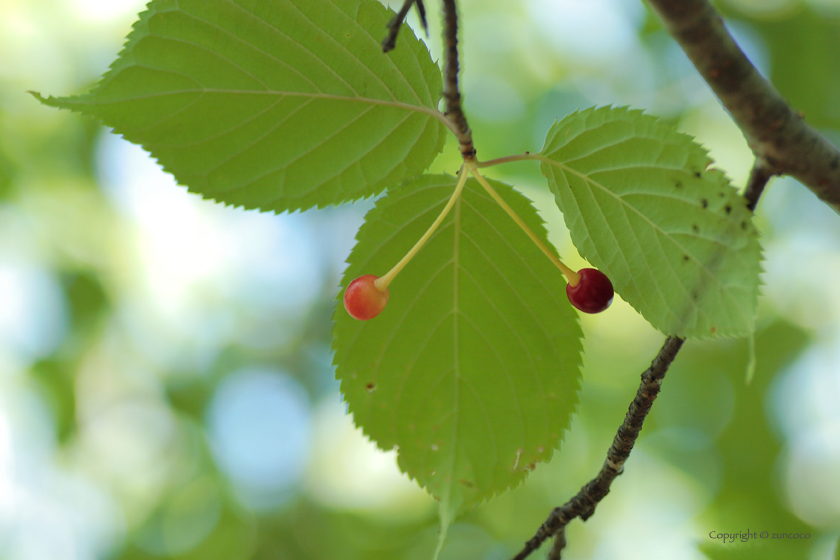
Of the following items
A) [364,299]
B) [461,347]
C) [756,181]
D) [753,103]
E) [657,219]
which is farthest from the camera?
[461,347]

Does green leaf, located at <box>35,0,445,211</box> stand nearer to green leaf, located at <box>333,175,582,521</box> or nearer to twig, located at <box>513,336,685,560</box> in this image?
green leaf, located at <box>333,175,582,521</box>

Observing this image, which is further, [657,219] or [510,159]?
[510,159]

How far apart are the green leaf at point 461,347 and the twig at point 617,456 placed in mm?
126

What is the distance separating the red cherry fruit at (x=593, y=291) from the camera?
41.8 inches

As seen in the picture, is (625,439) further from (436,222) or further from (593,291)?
(436,222)

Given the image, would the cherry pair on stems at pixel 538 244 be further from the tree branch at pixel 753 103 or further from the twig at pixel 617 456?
the tree branch at pixel 753 103

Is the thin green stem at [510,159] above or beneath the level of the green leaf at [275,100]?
above

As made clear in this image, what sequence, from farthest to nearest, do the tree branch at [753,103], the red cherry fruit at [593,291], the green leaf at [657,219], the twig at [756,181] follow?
the red cherry fruit at [593,291]
the green leaf at [657,219]
the twig at [756,181]
the tree branch at [753,103]

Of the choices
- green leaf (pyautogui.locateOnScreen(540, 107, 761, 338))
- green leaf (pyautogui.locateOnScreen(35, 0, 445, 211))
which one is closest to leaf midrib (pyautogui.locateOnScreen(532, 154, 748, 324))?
green leaf (pyautogui.locateOnScreen(540, 107, 761, 338))

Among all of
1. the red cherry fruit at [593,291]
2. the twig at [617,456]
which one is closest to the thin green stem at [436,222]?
the red cherry fruit at [593,291]

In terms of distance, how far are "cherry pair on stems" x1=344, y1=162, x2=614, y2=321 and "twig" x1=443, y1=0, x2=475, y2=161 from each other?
19 centimetres

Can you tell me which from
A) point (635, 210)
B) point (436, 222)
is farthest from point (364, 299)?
point (635, 210)

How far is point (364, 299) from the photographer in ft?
3.58

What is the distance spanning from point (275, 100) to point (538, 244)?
24.3 inches
